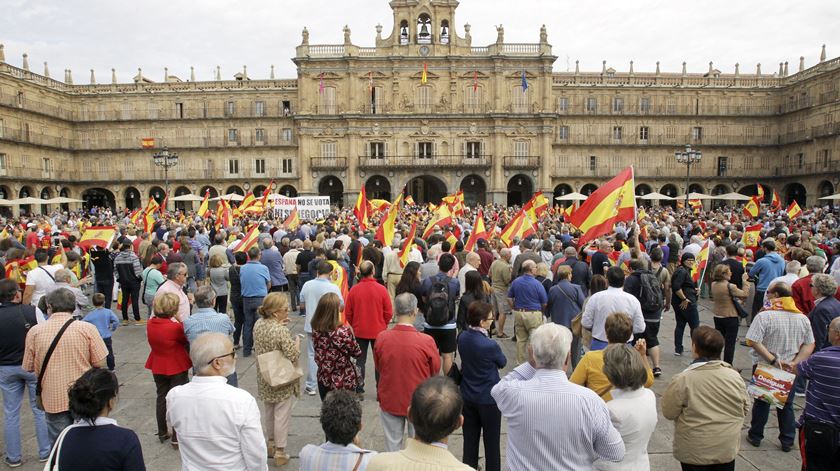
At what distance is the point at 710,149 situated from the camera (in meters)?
45.9

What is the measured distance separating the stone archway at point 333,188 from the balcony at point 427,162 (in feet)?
12.3

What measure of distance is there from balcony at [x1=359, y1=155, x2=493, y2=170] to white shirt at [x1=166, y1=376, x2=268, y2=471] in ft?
130

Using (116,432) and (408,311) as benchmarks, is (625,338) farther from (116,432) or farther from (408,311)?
(116,432)

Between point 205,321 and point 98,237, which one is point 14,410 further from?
point 98,237

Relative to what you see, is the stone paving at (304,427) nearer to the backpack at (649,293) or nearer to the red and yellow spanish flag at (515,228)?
the backpack at (649,293)

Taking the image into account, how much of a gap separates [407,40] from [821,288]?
41016 mm

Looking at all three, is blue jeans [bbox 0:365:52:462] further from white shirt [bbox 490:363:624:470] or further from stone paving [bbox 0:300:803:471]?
white shirt [bbox 490:363:624:470]

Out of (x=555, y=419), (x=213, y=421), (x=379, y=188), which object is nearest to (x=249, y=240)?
(x=213, y=421)

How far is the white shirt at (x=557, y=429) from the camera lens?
3.11m

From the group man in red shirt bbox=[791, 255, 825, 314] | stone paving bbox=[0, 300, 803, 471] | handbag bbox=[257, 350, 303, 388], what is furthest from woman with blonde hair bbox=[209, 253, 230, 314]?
Answer: man in red shirt bbox=[791, 255, 825, 314]

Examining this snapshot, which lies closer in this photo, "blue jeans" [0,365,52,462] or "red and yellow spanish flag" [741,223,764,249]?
"blue jeans" [0,365,52,462]

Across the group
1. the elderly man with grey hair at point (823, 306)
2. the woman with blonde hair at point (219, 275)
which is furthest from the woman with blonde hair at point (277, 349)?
the elderly man with grey hair at point (823, 306)

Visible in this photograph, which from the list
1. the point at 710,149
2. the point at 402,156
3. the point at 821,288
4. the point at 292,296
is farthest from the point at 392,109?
the point at 821,288

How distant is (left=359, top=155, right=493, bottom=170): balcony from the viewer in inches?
1676
